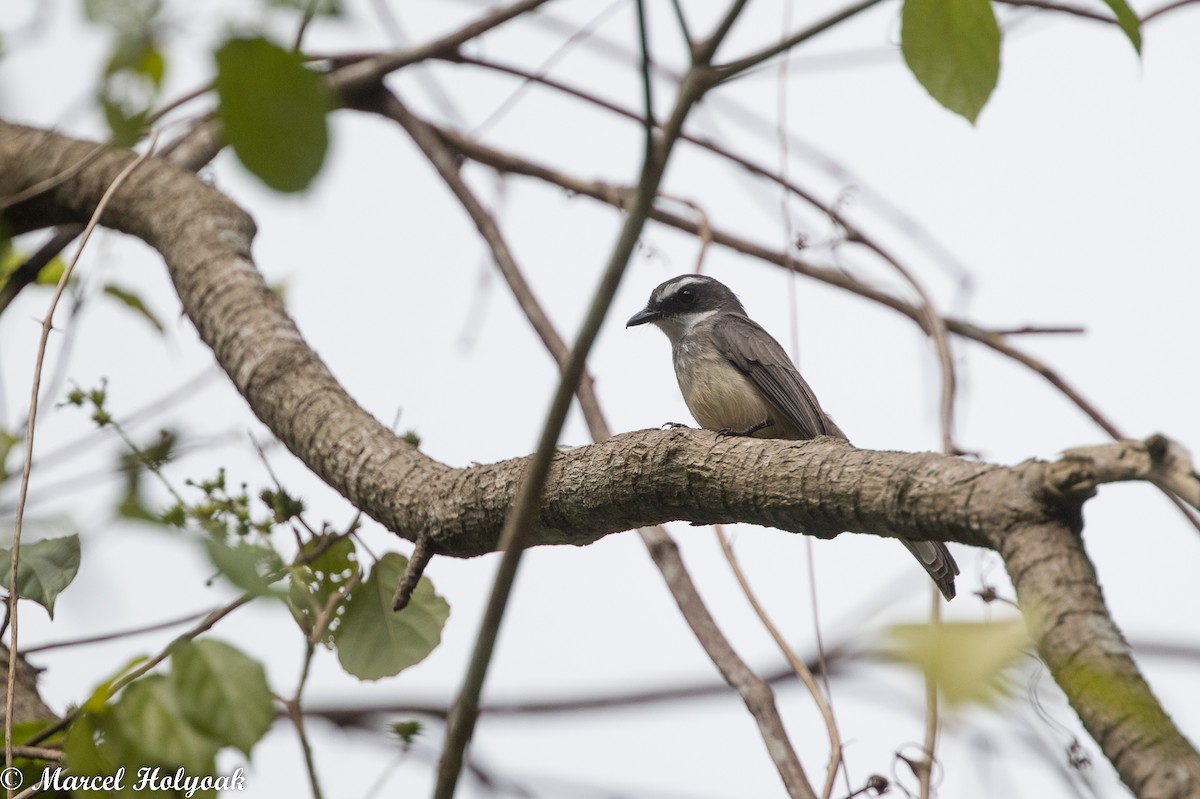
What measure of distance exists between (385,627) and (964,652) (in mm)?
2187

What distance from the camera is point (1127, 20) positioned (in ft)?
5.84

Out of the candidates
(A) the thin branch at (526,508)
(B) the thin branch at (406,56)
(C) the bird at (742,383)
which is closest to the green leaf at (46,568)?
(A) the thin branch at (526,508)

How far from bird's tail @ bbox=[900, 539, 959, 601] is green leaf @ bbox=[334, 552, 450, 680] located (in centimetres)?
177

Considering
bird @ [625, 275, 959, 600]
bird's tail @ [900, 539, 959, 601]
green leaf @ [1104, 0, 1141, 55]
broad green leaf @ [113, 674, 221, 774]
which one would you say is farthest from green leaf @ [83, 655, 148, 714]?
bird @ [625, 275, 959, 600]

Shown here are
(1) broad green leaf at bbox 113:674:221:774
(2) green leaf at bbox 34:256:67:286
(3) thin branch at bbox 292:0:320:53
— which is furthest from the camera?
(2) green leaf at bbox 34:256:67:286

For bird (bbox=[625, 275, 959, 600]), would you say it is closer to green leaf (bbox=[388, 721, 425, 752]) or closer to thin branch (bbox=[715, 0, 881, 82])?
green leaf (bbox=[388, 721, 425, 752])

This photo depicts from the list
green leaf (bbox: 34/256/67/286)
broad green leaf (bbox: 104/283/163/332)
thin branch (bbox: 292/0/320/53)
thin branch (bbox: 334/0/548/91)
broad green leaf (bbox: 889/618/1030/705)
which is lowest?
broad green leaf (bbox: 889/618/1030/705)

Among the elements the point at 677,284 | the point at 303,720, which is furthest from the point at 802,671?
the point at 677,284

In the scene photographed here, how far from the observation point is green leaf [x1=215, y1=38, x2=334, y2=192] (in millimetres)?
1146

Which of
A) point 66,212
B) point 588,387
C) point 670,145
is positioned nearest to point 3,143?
point 66,212

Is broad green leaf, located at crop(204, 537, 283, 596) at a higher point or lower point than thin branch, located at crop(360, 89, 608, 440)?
lower

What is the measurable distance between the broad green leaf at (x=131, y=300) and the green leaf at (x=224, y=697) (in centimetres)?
318

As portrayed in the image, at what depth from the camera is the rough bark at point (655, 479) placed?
142cm

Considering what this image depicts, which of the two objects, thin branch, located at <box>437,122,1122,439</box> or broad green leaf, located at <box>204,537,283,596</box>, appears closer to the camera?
broad green leaf, located at <box>204,537,283,596</box>
